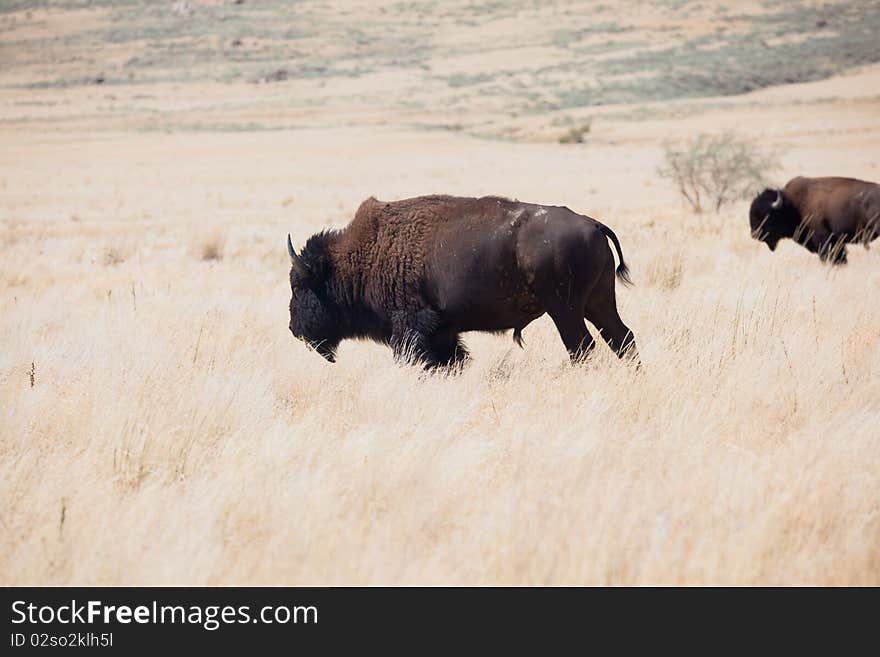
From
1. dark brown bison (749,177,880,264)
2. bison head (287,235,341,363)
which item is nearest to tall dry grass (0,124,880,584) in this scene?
bison head (287,235,341,363)

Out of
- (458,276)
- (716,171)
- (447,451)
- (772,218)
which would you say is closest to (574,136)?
(716,171)

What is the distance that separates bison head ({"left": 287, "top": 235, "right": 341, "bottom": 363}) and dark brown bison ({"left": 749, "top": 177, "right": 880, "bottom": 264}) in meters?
7.40

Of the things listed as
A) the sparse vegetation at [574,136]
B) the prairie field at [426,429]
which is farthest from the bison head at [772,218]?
the sparse vegetation at [574,136]

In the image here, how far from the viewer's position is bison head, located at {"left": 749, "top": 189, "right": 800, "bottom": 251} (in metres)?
13.8

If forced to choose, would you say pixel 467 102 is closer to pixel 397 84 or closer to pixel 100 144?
pixel 397 84

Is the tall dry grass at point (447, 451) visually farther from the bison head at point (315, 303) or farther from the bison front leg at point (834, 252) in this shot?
the bison front leg at point (834, 252)

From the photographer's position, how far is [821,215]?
43.5 feet

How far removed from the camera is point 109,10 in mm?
183250

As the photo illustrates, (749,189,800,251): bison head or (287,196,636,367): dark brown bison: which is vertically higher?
(287,196,636,367): dark brown bison

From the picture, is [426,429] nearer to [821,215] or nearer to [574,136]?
[821,215]

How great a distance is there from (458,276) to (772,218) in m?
8.71

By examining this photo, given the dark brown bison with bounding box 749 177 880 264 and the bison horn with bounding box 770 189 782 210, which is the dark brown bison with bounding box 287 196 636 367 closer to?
the dark brown bison with bounding box 749 177 880 264

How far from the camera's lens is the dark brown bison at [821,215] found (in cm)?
1270
